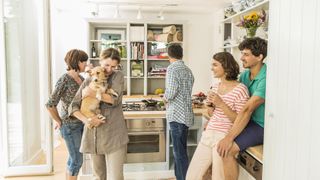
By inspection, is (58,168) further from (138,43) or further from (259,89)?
(259,89)

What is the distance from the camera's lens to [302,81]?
0.95m

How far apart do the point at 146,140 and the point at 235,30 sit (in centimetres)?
200

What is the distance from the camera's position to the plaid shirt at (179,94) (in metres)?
2.65

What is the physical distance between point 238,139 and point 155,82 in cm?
357

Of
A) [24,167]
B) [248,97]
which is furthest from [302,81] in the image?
[24,167]

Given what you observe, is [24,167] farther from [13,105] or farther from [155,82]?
[155,82]

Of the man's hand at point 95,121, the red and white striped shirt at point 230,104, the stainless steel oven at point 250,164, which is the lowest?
the stainless steel oven at point 250,164

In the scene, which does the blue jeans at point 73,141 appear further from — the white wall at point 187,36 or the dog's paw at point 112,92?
the white wall at point 187,36

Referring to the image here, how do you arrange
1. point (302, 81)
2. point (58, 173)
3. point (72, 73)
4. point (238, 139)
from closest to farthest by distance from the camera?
point (302, 81) → point (238, 139) → point (72, 73) → point (58, 173)

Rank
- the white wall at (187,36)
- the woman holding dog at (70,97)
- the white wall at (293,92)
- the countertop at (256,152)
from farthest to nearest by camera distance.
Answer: the white wall at (187,36) < the woman holding dog at (70,97) < the countertop at (256,152) < the white wall at (293,92)

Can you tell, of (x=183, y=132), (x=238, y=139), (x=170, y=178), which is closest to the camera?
(x=238, y=139)

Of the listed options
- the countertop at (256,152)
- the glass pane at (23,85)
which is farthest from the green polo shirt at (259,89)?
the glass pane at (23,85)

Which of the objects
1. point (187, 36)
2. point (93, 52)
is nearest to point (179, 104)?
point (93, 52)

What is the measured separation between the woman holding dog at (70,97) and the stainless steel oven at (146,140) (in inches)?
28.5
